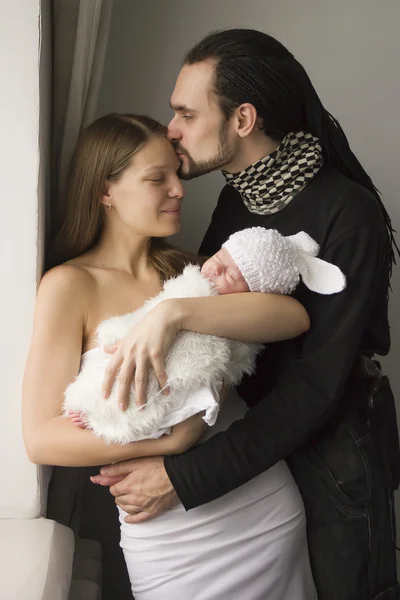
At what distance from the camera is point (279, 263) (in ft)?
4.97

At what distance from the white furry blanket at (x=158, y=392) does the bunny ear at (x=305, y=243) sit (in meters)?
0.30

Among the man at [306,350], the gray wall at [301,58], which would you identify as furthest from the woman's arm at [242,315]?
the gray wall at [301,58]

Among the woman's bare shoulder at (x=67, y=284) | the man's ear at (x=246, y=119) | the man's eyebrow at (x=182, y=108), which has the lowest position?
the woman's bare shoulder at (x=67, y=284)

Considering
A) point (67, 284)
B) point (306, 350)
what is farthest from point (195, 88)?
point (306, 350)

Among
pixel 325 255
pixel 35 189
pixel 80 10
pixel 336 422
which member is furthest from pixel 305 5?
pixel 336 422

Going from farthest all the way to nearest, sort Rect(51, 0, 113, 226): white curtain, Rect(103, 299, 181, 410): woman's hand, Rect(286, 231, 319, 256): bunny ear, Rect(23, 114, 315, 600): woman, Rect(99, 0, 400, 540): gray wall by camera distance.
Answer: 1. Rect(99, 0, 400, 540): gray wall
2. Rect(51, 0, 113, 226): white curtain
3. Rect(286, 231, 319, 256): bunny ear
4. Rect(23, 114, 315, 600): woman
5. Rect(103, 299, 181, 410): woman's hand

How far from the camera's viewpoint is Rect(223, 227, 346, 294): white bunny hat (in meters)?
1.50

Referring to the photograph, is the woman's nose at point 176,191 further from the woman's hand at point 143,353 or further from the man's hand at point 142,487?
the man's hand at point 142,487

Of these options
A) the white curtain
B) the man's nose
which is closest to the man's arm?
the man's nose

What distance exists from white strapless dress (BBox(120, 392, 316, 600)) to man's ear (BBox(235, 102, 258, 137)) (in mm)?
802

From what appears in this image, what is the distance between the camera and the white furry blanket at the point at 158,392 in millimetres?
1425

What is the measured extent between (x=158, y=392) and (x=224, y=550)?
43 centimetres

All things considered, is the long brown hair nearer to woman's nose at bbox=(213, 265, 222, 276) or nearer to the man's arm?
woman's nose at bbox=(213, 265, 222, 276)

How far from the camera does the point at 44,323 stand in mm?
1514
